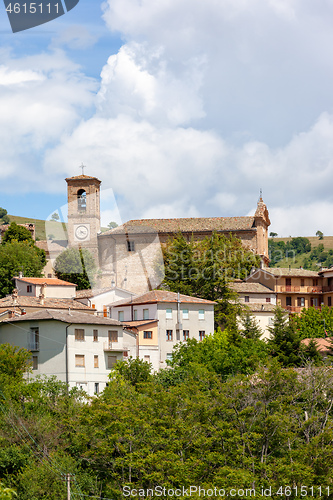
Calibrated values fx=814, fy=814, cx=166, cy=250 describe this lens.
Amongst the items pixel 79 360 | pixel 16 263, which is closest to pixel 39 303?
pixel 79 360

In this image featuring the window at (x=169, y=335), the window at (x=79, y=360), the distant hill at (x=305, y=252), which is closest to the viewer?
the window at (x=79, y=360)

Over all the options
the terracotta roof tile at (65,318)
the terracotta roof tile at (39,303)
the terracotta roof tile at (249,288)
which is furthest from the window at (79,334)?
the terracotta roof tile at (249,288)

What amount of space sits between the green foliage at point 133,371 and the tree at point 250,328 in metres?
12.6

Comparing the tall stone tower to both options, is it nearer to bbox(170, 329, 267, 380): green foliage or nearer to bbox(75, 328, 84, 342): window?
bbox(170, 329, 267, 380): green foliage

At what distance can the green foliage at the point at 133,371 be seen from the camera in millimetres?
47094

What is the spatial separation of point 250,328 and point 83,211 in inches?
1234

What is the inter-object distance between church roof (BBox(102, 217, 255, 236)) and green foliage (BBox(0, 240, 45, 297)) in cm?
939

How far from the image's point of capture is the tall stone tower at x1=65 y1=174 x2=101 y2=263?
83.9m

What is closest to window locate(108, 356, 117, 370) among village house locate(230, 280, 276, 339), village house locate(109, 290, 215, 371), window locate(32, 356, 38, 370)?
village house locate(109, 290, 215, 371)

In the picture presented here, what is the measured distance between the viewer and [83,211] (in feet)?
280

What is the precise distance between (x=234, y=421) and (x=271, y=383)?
3479 millimetres

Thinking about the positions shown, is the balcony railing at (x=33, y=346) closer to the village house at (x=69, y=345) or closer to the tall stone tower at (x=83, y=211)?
the village house at (x=69, y=345)

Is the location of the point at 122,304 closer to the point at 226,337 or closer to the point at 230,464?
the point at 226,337

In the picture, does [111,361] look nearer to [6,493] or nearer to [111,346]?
[111,346]
